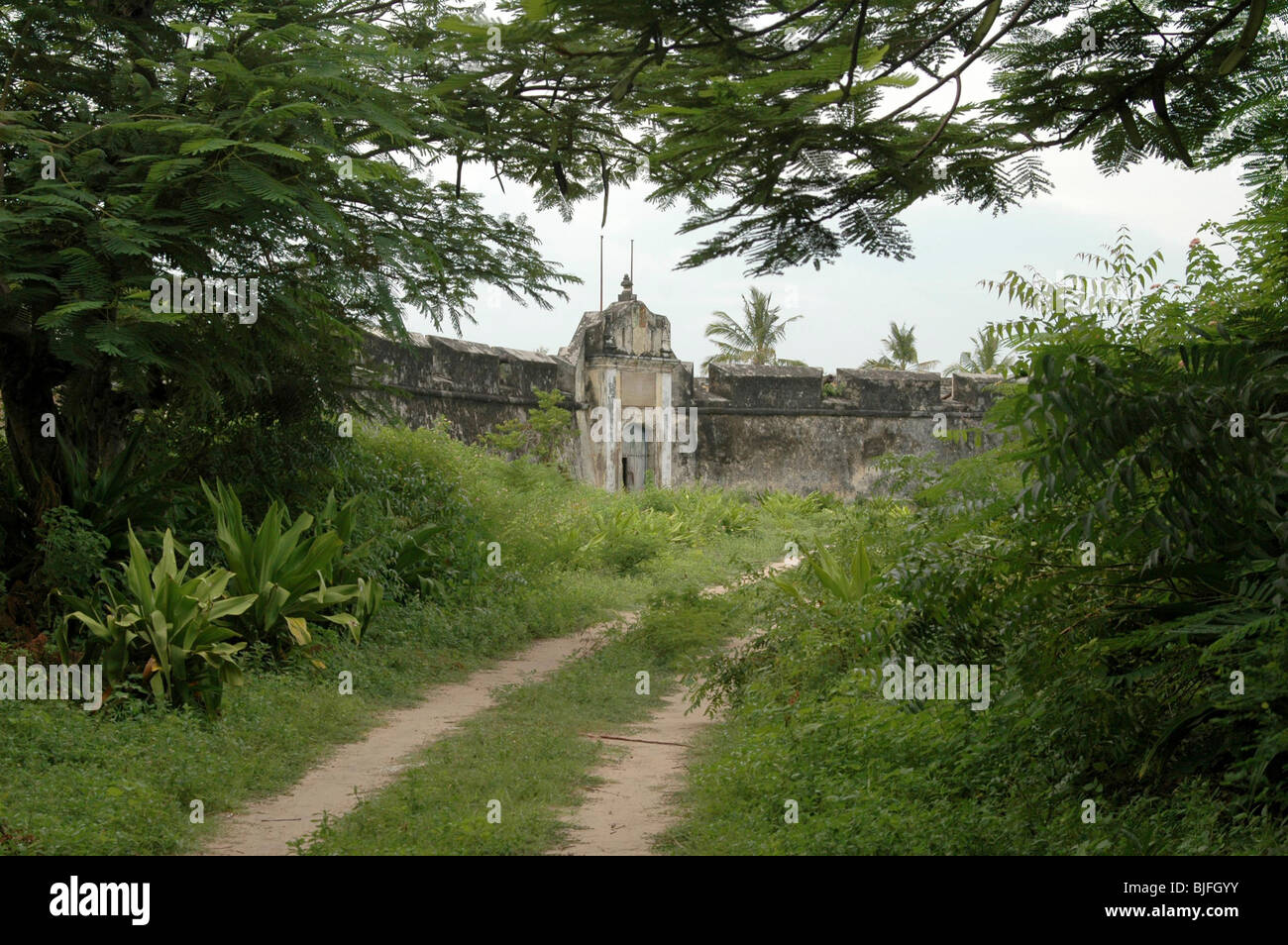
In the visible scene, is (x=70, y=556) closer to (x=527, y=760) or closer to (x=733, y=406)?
(x=527, y=760)

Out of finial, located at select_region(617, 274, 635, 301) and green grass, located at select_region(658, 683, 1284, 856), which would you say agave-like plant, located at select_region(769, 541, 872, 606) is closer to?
green grass, located at select_region(658, 683, 1284, 856)

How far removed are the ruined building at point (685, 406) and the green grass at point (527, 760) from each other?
933 cm

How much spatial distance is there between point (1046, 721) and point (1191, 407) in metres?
1.70

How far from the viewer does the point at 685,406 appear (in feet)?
76.5

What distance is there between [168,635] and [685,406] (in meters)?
17.0

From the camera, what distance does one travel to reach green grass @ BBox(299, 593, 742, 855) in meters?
4.82

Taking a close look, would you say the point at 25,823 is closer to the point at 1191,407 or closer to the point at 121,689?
the point at 121,689

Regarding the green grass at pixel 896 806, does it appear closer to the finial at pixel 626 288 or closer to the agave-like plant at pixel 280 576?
the agave-like plant at pixel 280 576

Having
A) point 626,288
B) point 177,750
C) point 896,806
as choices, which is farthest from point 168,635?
point 626,288

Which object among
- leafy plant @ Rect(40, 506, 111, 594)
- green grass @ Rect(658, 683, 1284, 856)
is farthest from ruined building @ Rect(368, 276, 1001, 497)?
green grass @ Rect(658, 683, 1284, 856)

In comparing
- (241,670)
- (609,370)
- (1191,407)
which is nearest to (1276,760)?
(1191,407)

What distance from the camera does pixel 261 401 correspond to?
10648mm

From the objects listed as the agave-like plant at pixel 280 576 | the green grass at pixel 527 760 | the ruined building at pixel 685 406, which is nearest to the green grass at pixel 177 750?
the agave-like plant at pixel 280 576

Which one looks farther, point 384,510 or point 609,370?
point 609,370
